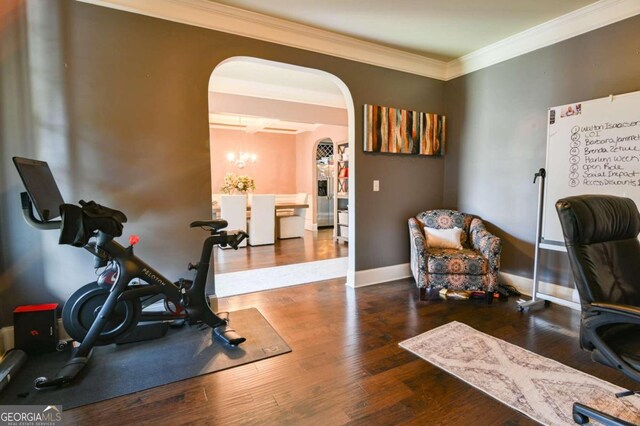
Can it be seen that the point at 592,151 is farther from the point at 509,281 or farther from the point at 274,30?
the point at 274,30

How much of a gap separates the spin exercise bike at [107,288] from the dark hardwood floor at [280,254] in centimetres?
197

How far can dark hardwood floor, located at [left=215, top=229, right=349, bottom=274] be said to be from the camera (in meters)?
4.86

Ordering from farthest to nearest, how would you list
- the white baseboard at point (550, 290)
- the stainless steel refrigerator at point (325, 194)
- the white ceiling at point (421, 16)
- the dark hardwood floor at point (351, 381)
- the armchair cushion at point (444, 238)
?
the stainless steel refrigerator at point (325, 194)
the armchair cushion at point (444, 238)
the white baseboard at point (550, 290)
the white ceiling at point (421, 16)
the dark hardwood floor at point (351, 381)

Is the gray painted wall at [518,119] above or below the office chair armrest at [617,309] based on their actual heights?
above

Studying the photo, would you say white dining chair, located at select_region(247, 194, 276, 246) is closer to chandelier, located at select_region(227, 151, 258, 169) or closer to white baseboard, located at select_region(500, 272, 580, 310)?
chandelier, located at select_region(227, 151, 258, 169)

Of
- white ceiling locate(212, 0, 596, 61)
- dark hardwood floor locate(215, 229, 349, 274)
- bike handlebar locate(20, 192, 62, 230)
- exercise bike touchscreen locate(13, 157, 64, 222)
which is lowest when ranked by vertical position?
dark hardwood floor locate(215, 229, 349, 274)

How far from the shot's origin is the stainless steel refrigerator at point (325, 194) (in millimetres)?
9016

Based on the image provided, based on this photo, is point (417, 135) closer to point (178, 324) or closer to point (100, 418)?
point (178, 324)

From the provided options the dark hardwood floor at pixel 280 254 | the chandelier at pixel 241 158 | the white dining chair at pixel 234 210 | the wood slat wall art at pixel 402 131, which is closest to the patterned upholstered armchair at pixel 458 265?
the wood slat wall art at pixel 402 131

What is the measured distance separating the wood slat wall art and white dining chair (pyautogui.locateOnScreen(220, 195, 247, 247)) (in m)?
3.23

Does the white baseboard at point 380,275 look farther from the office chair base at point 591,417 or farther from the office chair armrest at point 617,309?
the office chair armrest at point 617,309

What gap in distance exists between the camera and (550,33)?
10.5 ft

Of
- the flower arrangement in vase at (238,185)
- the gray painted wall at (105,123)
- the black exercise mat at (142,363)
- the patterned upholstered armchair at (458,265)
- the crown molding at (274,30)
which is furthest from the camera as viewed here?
the flower arrangement in vase at (238,185)

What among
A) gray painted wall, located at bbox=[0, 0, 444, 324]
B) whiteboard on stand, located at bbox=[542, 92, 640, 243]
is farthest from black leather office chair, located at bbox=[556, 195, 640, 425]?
gray painted wall, located at bbox=[0, 0, 444, 324]
